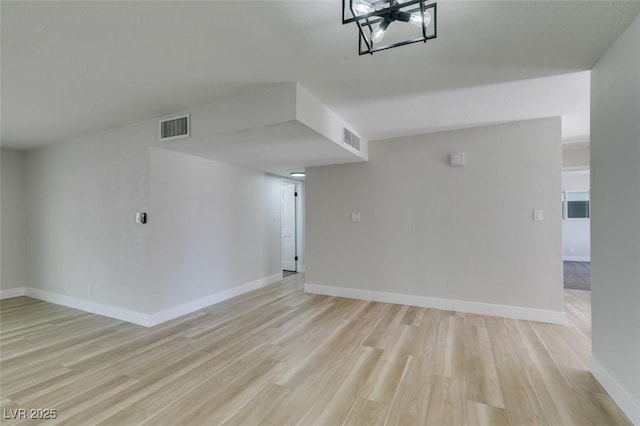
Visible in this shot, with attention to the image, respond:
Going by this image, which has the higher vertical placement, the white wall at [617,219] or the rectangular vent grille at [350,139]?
the rectangular vent grille at [350,139]

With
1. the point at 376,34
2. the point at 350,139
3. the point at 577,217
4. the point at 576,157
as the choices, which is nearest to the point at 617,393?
the point at 376,34

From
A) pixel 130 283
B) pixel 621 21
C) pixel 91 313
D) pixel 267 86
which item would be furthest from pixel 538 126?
pixel 91 313

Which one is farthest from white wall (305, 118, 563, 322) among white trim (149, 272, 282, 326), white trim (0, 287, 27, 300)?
white trim (0, 287, 27, 300)

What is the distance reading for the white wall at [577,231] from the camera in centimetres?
778

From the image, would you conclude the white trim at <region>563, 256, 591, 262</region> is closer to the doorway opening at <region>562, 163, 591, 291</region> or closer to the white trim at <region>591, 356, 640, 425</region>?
the doorway opening at <region>562, 163, 591, 291</region>

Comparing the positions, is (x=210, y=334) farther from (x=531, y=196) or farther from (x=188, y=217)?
(x=531, y=196)

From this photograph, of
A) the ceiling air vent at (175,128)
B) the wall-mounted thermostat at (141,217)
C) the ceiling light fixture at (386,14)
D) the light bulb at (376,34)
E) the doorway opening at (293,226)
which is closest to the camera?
the ceiling light fixture at (386,14)

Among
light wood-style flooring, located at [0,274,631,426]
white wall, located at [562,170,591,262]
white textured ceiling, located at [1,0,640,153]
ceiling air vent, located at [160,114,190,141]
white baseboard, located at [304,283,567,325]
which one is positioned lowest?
light wood-style flooring, located at [0,274,631,426]

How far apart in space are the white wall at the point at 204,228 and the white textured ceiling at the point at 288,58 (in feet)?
3.11

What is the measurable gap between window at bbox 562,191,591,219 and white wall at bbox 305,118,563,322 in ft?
20.0

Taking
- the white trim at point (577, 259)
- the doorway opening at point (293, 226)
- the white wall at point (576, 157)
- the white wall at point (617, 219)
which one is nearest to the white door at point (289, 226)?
the doorway opening at point (293, 226)

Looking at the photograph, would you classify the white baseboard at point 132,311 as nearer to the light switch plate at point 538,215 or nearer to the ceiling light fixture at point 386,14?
the ceiling light fixture at point 386,14

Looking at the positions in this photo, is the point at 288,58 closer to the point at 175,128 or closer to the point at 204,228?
the point at 175,128

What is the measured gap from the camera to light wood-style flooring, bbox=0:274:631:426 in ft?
6.22
